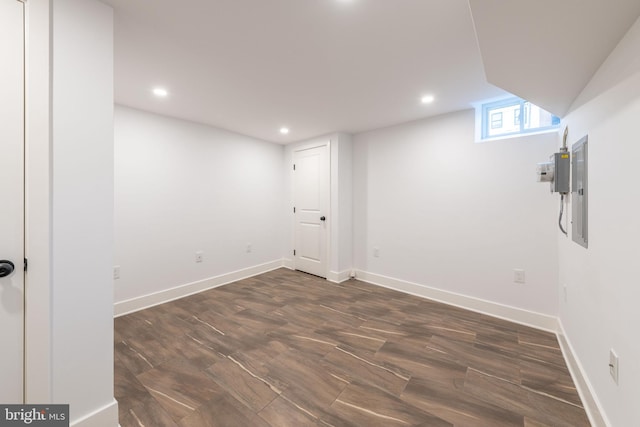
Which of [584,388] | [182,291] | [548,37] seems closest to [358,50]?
[548,37]

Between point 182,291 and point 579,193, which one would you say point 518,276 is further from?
point 182,291

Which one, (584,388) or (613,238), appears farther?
(584,388)

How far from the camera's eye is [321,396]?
1621 millimetres

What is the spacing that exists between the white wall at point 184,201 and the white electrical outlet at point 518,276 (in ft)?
11.8

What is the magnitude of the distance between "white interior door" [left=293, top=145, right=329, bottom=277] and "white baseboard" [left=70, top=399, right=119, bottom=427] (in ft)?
9.87

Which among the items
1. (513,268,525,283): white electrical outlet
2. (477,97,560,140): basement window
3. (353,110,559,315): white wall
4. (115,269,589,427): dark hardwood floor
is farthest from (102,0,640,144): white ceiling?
(115,269,589,427): dark hardwood floor

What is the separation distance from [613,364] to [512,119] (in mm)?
2444

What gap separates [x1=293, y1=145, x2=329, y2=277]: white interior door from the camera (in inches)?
162

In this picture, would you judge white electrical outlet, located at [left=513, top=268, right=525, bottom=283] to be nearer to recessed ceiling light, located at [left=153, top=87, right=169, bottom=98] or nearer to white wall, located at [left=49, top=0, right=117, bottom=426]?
white wall, located at [left=49, top=0, right=117, bottom=426]

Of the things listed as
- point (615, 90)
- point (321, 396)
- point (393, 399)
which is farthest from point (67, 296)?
point (615, 90)

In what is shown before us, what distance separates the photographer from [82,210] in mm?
1292

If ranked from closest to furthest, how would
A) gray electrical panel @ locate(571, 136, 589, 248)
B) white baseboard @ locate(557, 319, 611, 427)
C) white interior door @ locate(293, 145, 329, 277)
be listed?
white baseboard @ locate(557, 319, 611, 427), gray electrical panel @ locate(571, 136, 589, 248), white interior door @ locate(293, 145, 329, 277)

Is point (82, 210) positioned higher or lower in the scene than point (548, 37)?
lower

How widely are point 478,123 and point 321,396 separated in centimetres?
317
